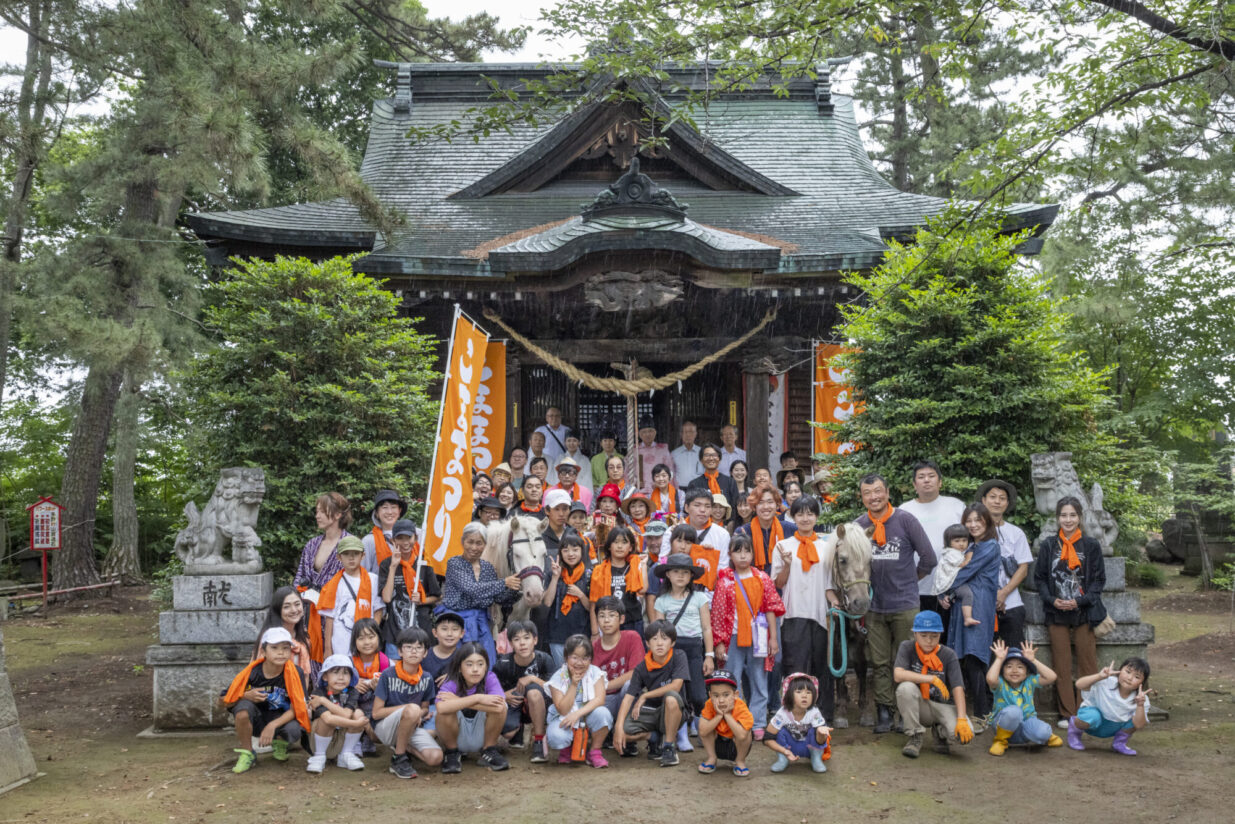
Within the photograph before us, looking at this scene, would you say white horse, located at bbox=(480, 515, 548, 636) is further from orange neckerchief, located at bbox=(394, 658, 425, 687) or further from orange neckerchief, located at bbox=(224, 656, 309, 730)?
orange neckerchief, located at bbox=(224, 656, 309, 730)

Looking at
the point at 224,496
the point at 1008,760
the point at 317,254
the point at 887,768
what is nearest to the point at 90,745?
the point at 224,496

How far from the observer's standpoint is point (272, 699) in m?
5.66

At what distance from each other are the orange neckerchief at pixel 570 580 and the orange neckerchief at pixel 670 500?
2.16 m

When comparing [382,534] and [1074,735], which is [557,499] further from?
[1074,735]

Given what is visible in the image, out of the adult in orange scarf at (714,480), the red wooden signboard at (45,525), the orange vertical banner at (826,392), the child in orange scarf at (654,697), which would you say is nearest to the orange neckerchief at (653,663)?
the child in orange scarf at (654,697)

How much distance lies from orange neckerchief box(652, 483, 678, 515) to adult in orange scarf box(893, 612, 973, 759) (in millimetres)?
3016

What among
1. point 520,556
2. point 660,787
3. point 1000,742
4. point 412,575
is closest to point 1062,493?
point 1000,742

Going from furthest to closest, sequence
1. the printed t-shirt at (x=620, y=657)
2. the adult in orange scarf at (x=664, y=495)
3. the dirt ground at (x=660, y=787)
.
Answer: the adult in orange scarf at (x=664, y=495) < the printed t-shirt at (x=620, y=657) < the dirt ground at (x=660, y=787)

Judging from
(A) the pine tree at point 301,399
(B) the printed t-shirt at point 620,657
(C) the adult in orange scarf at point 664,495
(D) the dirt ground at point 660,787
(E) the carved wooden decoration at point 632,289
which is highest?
(E) the carved wooden decoration at point 632,289

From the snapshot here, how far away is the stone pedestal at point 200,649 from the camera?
6527 millimetres

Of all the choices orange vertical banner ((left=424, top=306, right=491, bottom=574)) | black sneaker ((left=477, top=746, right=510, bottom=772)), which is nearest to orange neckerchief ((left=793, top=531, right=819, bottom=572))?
black sneaker ((left=477, top=746, right=510, bottom=772))

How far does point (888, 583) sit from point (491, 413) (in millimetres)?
5673

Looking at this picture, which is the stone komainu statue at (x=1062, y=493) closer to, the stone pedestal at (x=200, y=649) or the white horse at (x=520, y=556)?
the white horse at (x=520, y=556)

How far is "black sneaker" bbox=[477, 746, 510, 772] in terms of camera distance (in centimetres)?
555
